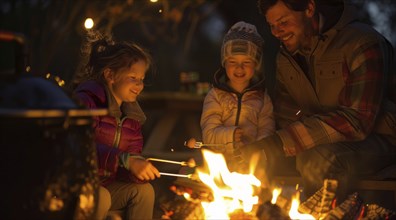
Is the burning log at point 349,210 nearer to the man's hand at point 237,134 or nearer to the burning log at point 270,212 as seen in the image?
the burning log at point 270,212

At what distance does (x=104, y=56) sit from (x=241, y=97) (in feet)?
3.91

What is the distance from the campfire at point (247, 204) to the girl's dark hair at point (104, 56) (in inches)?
35.1

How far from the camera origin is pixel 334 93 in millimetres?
4461

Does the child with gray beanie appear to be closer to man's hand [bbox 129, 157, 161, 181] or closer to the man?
the man

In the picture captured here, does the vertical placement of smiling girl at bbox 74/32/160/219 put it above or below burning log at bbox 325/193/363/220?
above

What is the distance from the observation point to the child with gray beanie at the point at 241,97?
4.91m

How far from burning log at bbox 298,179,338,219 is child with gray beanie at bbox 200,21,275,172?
0.97 m

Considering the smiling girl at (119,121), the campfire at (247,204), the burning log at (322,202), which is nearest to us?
the campfire at (247,204)

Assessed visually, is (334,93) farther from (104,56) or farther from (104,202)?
(104,202)

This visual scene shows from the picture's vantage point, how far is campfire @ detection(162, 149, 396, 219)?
12.0 feet

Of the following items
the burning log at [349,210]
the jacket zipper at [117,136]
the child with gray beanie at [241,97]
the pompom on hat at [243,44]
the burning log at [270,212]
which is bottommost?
the burning log at [270,212]

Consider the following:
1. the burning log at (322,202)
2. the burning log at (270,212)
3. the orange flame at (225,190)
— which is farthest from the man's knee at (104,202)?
the burning log at (322,202)

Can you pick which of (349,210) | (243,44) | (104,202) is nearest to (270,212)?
(349,210)

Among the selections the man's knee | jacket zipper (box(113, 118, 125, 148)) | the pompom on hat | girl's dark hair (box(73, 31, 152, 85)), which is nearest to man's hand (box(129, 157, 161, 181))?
the man's knee
